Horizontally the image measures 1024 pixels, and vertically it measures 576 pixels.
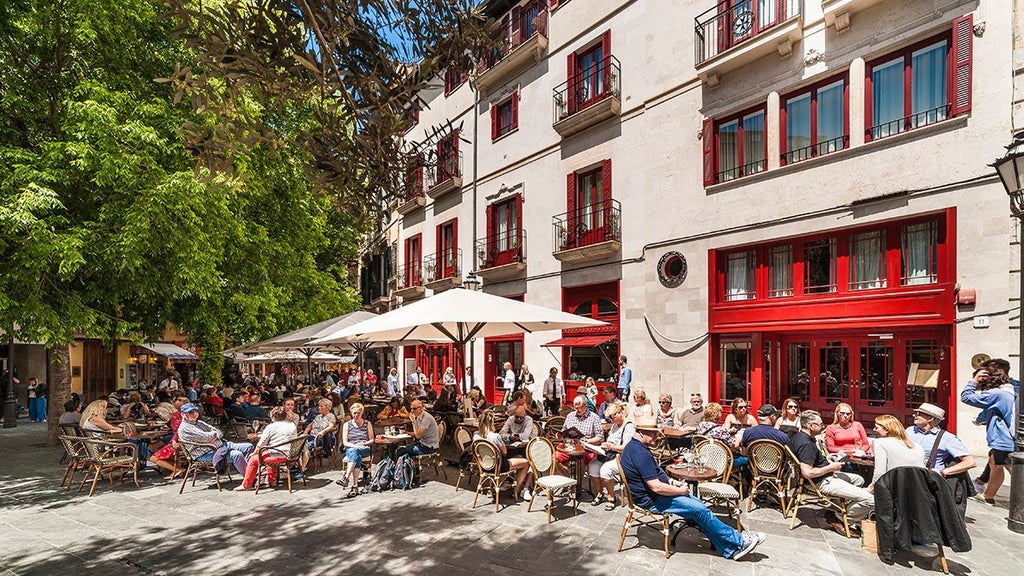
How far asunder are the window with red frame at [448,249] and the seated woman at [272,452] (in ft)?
45.6

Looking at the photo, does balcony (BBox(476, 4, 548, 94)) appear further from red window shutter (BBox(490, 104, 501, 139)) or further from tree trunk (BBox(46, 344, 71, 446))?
tree trunk (BBox(46, 344, 71, 446))

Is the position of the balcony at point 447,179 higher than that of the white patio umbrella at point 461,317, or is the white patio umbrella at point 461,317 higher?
the balcony at point 447,179

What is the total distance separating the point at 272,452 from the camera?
859 cm

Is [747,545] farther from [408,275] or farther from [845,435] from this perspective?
[408,275]

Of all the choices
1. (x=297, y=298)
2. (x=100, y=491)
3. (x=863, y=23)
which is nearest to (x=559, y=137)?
(x=863, y=23)

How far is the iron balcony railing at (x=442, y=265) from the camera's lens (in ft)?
73.9

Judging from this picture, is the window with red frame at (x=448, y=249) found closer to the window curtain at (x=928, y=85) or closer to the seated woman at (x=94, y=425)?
the seated woman at (x=94, y=425)

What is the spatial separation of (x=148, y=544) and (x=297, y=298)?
1367cm

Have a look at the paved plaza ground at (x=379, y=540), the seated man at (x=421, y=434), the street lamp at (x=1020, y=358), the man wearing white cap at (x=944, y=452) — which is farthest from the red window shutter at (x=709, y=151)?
the seated man at (x=421, y=434)

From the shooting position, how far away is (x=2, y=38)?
1016 centimetres

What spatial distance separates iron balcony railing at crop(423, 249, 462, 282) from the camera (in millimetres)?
22531

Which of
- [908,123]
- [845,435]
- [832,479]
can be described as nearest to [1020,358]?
[845,435]

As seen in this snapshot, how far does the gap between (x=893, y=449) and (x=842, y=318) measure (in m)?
6.29

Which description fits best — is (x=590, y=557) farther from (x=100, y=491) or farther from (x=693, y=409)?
(x=100, y=491)
